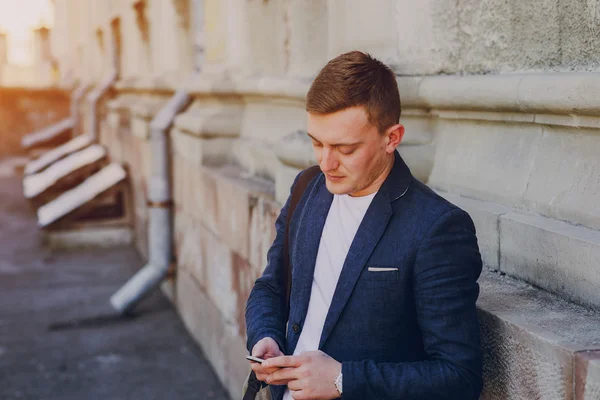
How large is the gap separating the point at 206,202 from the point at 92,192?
179 inches

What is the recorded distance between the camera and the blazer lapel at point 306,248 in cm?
230

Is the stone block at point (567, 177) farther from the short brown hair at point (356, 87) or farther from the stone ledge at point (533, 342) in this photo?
the short brown hair at point (356, 87)

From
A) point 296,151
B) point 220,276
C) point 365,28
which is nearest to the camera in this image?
point 365,28

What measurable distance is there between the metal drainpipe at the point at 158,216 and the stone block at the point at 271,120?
138cm

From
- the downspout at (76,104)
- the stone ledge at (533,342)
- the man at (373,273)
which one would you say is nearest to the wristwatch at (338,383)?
the man at (373,273)

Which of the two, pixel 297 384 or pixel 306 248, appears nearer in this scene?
pixel 297 384

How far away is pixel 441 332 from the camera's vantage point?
1.97m

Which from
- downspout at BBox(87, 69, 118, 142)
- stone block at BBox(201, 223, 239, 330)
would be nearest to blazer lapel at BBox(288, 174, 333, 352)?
stone block at BBox(201, 223, 239, 330)

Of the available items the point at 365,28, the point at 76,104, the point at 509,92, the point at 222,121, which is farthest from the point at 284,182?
the point at 76,104

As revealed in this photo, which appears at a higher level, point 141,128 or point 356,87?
point 356,87

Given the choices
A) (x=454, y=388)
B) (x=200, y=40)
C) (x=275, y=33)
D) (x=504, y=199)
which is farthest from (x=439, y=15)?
(x=200, y=40)

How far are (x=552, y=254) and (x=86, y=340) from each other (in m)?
4.76

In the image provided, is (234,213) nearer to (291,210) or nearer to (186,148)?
(186,148)

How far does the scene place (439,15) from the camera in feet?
10.2
